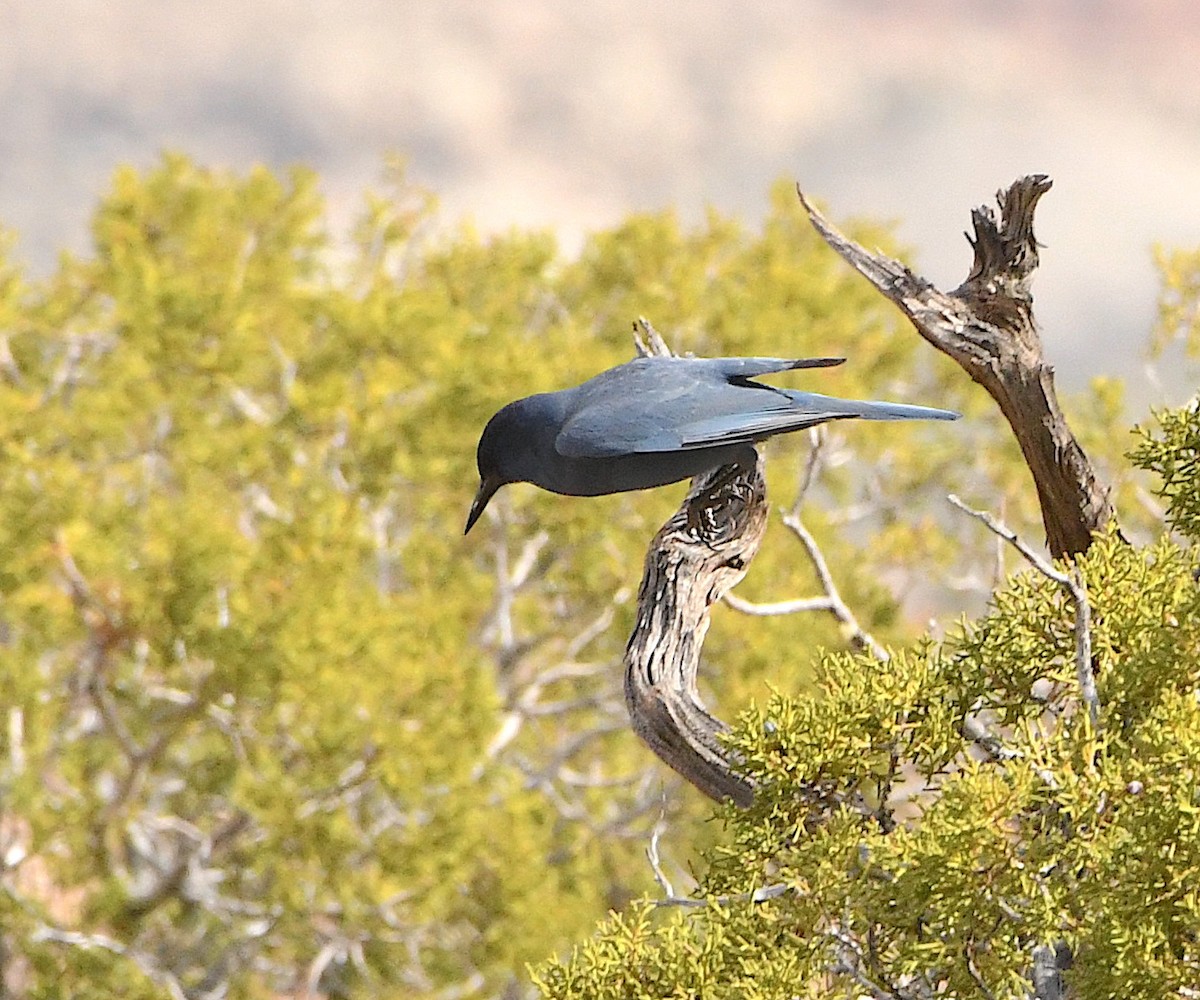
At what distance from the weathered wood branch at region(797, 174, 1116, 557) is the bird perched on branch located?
→ 237 millimetres

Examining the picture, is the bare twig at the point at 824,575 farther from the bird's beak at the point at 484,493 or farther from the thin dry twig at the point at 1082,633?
the thin dry twig at the point at 1082,633

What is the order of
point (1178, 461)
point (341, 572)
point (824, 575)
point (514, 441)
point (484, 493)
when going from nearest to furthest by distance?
point (1178, 461), point (514, 441), point (484, 493), point (824, 575), point (341, 572)

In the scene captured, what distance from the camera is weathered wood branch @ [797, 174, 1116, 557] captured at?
3.72m

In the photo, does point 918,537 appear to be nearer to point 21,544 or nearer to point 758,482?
point 21,544

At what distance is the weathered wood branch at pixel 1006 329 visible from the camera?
12.2ft

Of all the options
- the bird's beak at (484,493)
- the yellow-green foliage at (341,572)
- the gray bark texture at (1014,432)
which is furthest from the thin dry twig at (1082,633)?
the yellow-green foliage at (341,572)

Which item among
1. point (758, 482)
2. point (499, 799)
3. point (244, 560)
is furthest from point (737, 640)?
point (758, 482)

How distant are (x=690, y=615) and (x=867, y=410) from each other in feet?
2.40

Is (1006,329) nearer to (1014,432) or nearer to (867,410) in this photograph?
(1014,432)

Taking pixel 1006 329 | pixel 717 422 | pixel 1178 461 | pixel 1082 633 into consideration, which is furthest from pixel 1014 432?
pixel 1082 633

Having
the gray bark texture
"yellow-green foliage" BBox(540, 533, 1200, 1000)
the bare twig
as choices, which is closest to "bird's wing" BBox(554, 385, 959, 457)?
the gray bark texture

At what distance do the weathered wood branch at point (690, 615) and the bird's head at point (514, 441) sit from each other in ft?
1.62

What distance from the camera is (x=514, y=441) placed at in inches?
180

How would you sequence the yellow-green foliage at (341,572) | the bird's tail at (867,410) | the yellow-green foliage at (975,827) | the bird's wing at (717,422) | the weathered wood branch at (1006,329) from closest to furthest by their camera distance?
1. the yellow-green foliage at (975,827)
2. the weathered wood branch at (1006,329)
3. the bird's tail at (867,410)
4. the bird's wing at (717,422)
5. the yellow-green foliage at (341,572)
